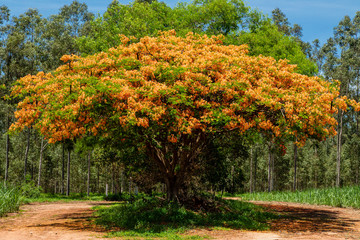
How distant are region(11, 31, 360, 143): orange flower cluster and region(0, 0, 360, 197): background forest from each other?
3.06 m

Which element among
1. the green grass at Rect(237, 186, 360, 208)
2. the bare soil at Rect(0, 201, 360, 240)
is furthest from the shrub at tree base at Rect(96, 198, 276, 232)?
the green grass at Rect(237, 186, 360, 208)

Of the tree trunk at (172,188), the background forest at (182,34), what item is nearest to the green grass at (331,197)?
the background forest at (182,34)

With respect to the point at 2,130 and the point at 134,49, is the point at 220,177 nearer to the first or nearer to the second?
the point at 134,49

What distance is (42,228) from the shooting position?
40.4ft

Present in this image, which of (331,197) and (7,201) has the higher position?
(7,201)

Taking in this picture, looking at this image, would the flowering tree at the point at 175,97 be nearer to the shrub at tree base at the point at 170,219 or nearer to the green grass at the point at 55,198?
the shrub at tree base at the point at 170,219

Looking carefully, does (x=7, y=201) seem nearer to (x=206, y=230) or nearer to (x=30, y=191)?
(x=206, y=230)

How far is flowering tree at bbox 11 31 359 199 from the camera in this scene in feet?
37.9

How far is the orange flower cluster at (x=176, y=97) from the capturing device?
11555 mm

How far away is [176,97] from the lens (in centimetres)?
1159

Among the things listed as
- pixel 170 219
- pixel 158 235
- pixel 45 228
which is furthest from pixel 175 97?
pixel 45 228

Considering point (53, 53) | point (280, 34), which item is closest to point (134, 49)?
point (280, 34)

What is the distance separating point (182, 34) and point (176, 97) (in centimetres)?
1198

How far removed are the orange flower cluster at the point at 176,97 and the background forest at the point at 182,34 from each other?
10.0 feet
